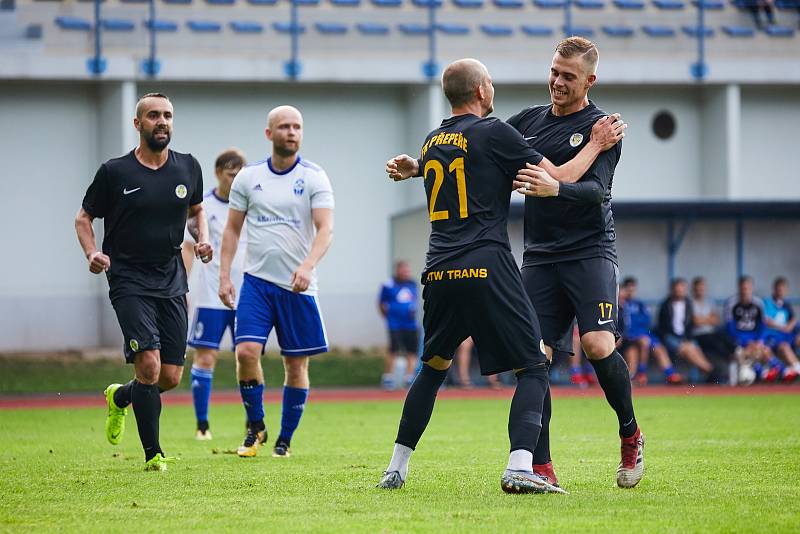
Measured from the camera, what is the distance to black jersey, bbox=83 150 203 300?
27.7 feet

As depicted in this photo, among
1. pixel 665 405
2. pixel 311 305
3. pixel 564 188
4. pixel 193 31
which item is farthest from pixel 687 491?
pixel 193 31

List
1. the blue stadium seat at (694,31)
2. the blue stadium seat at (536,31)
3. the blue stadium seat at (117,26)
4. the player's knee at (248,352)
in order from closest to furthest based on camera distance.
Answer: the player's knee at (248,352), the blue stadium seat at (117,26), the blue stadium seat at (536,31), the blue stadium seat at (694,31)

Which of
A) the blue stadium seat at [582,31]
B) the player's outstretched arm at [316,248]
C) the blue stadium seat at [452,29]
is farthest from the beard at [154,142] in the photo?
the blue stadium seat at [582,31]

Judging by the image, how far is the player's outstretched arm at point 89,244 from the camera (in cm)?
800

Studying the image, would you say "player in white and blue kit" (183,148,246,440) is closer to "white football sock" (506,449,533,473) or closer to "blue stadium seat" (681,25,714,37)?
"white football sock" (506,449,533,473)

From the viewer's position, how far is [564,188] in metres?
6.73

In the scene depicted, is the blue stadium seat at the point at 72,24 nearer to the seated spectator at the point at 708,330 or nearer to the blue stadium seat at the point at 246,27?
the blue stadium seat at the point at 246,27

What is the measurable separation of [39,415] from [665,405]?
7536 mm

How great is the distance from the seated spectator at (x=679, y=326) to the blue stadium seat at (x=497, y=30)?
25.4 ft

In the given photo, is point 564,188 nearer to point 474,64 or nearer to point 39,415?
point 474,64

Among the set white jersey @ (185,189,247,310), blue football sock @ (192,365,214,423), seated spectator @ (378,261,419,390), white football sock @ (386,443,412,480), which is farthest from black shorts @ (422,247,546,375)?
seated spectator @ (378,261,419,390)

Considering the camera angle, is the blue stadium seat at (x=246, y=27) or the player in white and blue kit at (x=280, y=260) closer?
the player in white and blue kit at (x=280, y=260)

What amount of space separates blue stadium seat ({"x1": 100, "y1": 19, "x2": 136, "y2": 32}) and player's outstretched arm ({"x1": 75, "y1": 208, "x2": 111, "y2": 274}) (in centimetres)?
1695

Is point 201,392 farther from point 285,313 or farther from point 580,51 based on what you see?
point 580,51
